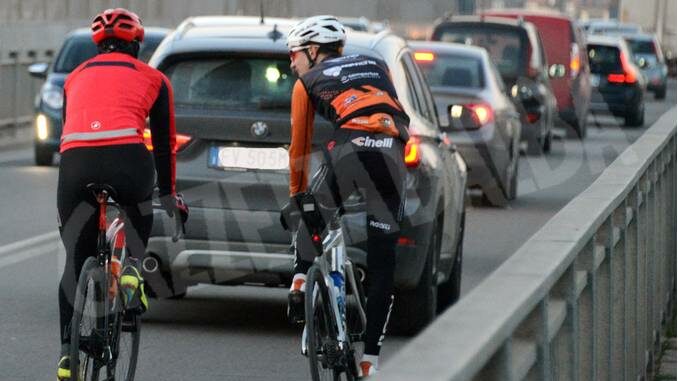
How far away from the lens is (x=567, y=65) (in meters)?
33.0

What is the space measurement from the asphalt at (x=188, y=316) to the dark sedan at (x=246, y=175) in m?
0.34

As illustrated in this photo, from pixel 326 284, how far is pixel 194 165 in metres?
2.42

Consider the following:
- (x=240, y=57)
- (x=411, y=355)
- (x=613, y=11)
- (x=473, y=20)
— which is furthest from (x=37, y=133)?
(x=613, y=11)

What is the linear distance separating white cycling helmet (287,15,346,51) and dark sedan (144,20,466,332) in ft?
6.00

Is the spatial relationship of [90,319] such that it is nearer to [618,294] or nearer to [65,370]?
[65,370]

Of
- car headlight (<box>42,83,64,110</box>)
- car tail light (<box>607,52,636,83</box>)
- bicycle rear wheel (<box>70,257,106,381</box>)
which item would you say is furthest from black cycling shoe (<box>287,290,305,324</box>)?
car tail light (<box>607,52,636,83</box>)

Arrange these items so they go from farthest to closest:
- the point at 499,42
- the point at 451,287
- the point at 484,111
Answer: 1. the point at 499,42
2. the point at 484,111
3. the point at 451,287

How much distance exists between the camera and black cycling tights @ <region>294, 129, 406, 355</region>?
25.5 ft

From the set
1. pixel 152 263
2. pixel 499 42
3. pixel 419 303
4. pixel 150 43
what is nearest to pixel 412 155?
pixel 419 303

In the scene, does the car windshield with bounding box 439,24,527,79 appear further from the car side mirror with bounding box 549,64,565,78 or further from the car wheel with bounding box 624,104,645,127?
the car wheel with bounding box 624,104,645,127

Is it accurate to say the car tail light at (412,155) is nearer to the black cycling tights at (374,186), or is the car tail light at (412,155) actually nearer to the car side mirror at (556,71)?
the black cycling tights at (374,186)

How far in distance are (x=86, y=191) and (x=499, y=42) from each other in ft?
70.8

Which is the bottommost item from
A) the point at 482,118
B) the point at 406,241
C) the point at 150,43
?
the point at 150,43

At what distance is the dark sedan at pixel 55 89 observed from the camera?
2302 centimetres
